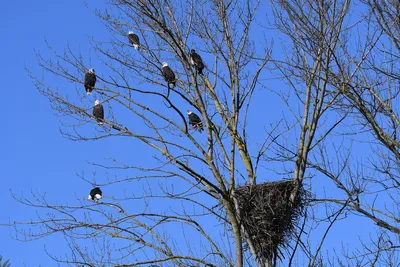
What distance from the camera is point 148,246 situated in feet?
34.7

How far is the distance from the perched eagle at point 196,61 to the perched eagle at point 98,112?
1471mm

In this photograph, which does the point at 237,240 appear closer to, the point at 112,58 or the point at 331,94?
the point at 331,94

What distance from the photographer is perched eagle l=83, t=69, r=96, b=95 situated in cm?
1120

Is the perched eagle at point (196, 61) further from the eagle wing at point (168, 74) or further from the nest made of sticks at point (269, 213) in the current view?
the nest made of sticks at point (269, 213)

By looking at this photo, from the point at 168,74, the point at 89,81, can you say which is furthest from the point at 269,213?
the point at 89,81

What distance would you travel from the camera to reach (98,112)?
1079cm

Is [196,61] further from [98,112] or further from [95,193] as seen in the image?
[95,193]

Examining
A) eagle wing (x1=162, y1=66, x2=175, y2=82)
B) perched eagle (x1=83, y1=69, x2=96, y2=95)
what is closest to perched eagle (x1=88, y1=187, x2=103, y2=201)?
perched eagle (x1=83, y1=69, x2=96, y2=95)

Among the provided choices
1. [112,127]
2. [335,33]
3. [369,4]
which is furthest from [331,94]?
[112,127]

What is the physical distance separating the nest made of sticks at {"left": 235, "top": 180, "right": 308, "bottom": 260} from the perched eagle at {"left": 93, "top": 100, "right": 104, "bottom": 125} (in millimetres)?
1883

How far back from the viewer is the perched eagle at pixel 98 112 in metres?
10.7

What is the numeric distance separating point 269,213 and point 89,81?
8.91ft

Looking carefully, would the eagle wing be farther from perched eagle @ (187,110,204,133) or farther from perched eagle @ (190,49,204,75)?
perched eagle @ (187,110,204,133)

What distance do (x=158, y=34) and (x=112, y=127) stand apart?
131 centimetres
